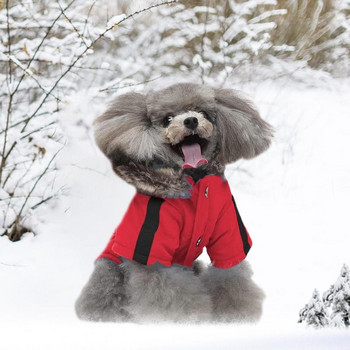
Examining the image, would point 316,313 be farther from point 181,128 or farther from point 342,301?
point 181,128

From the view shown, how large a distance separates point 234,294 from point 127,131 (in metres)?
0.65

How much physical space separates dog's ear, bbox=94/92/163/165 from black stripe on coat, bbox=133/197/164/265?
0.58 ft

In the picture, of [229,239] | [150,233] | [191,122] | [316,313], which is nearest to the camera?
[316,313]

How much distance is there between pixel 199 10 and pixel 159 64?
0.36m

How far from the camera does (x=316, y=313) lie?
1.50 metres

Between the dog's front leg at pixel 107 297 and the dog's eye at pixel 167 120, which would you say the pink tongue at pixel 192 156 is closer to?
the dog's eye at pixel 167 120

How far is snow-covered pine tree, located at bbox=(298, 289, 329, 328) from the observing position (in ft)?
4.87

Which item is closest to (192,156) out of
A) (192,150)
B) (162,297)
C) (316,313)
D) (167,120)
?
(192,150)

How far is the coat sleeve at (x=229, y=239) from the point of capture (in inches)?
74.7

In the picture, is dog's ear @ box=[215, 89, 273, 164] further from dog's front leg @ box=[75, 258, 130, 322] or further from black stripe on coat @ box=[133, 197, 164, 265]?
dog's front leg @ box=[75, 258, 130, 322]

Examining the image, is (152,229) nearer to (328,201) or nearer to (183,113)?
(183,113)

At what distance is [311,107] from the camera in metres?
3.17

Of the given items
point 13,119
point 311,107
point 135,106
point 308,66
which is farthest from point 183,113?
point 308,66

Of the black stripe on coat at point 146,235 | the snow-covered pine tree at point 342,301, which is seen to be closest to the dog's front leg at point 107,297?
the black stripe on coat at point 146,235
